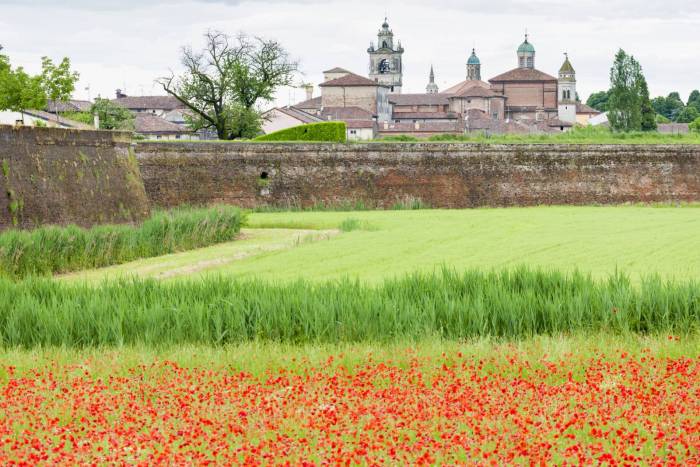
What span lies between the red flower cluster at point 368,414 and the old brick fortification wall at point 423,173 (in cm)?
2629

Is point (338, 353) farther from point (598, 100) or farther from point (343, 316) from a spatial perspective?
point (598, 100)

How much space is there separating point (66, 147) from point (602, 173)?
20.4 metres

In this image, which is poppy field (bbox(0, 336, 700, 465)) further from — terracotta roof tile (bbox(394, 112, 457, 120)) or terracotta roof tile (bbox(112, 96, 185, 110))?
terracotta roof tile (bbox(394, 112, 457, 120))

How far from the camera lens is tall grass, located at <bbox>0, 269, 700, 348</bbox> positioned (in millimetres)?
10867

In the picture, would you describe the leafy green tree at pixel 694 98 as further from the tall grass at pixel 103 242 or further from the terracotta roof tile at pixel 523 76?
the tall grass at pixel 103 242

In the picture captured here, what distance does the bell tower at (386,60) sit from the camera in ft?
481

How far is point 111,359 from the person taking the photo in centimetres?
974

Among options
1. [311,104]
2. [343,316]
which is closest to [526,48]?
[311,104]

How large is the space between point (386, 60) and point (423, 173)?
11366 cm

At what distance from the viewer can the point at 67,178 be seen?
2250cm

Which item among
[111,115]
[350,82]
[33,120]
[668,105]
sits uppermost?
[350,82]

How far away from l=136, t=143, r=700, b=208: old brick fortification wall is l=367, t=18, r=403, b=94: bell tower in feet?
362

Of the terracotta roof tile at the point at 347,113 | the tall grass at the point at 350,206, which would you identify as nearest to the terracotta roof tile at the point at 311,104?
the terracotta roof tile at the point at 347,113

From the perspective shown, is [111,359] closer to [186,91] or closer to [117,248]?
[117,248]
